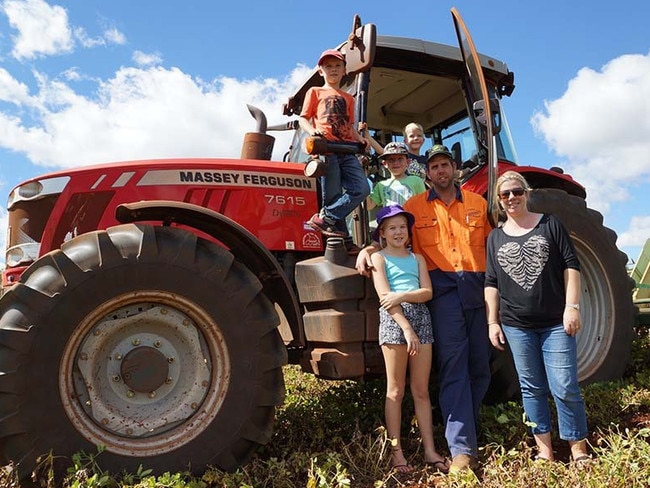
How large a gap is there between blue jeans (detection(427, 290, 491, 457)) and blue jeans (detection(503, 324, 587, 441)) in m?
0.21

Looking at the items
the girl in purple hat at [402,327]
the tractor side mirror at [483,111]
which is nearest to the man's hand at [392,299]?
the girl in purple hat at [402,327]

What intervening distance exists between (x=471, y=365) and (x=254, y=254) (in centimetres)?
142

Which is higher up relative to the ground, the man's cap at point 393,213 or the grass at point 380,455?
the man's cap at point 393,213

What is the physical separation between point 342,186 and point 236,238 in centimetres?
72

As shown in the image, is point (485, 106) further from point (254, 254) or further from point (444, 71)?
point (254, 254)

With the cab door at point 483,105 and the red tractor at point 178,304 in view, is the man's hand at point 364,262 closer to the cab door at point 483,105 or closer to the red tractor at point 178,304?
the red tractor at point 178,304

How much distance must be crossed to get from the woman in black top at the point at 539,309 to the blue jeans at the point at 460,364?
17 centimetres

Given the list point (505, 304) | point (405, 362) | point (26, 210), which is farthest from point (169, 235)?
point (505, 304)

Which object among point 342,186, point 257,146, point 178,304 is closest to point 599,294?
point 342,186

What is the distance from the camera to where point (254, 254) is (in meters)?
3.38

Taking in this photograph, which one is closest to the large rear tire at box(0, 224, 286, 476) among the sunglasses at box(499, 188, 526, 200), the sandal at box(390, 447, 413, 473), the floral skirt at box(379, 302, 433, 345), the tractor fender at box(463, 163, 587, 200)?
the floral skirt at box(379, 302, 433, 345)

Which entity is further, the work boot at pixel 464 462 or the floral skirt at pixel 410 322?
the floral skirt at pixel 410 322

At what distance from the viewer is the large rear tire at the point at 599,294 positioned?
435 centimetres

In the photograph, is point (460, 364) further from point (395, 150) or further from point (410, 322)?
point (395, 150)
